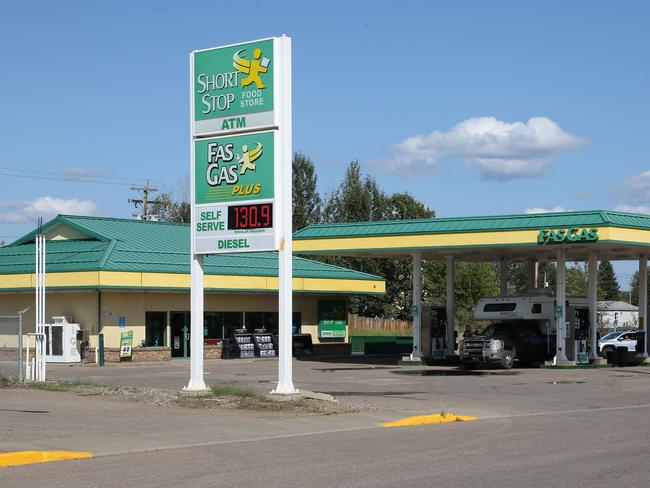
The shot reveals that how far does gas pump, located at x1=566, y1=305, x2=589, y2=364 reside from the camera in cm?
3747

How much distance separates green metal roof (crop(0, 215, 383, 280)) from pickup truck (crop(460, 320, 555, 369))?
36.4ft

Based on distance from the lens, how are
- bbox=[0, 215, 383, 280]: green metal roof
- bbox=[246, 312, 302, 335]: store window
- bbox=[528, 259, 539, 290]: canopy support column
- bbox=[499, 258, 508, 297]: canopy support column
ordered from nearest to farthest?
bbox=[0, 215, 383, 280]: green metal roof → bbox=[499, 258, 508, 297]: canopy support column → bbox=[528, 259, 539, 290]: canopy support column → bbox=[246, 312, 302, 335]: store window

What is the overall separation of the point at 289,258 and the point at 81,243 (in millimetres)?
26251

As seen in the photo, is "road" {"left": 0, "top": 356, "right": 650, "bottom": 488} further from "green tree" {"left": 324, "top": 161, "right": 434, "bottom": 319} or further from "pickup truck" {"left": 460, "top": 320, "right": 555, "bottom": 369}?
"green tree" {"left": 324, "top": 161, "right": 434, "bottom": 319}

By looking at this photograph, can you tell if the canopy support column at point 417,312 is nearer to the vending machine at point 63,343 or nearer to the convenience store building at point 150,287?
the convenience store building at point 150,287

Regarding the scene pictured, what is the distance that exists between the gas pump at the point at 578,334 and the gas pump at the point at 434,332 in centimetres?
545

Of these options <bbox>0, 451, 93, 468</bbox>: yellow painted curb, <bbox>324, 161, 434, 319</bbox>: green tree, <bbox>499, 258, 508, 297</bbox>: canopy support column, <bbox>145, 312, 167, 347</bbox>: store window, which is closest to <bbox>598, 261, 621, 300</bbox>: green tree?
<bbox>324, 161, 434, 319</bbox>: green tree

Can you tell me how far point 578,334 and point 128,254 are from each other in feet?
60.5

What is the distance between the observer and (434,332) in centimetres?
4078

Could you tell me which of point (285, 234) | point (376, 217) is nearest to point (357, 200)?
point (376, 217)

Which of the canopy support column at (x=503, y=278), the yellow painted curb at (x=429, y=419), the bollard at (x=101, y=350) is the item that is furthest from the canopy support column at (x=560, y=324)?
the yellow painted curb at (x=429, y=419)

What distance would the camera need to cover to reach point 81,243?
45.4 m

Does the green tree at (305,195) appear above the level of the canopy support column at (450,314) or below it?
above

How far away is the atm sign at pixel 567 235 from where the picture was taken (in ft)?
111
